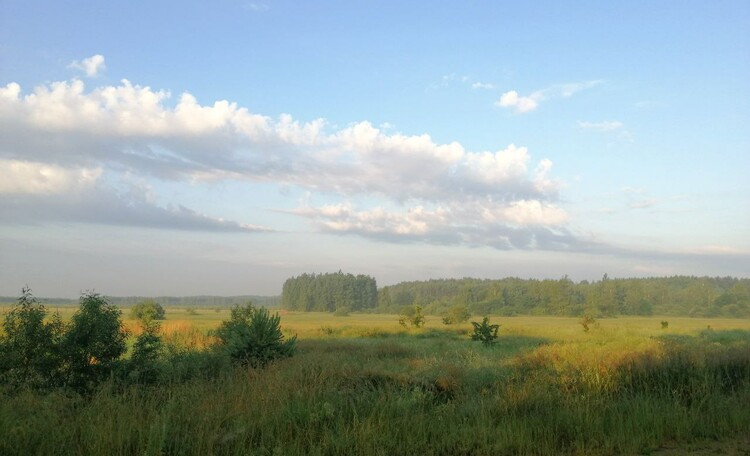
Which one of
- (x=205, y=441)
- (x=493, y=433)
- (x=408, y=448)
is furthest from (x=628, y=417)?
(x=205, y=441)

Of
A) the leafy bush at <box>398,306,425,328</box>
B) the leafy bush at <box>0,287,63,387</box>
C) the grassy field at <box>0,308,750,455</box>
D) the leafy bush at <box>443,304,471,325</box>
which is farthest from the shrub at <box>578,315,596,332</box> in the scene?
the leafy bush at <box>0,287,63,387</box>

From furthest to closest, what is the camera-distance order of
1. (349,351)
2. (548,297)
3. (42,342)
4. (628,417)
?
1. (548,297)
2. (349,351)
3. (42,342)
4. (628,417)

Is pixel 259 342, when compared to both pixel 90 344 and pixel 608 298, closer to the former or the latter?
pixel 90 344

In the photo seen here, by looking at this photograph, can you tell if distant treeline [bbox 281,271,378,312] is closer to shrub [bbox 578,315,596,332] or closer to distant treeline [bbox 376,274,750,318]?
distant treeline [bbox 376,274,750,318]

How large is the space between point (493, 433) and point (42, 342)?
9.57 meters

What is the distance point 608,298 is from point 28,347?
8939 cm

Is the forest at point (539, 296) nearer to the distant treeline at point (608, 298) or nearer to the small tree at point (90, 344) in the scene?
the distant treeline at point (608, 298)

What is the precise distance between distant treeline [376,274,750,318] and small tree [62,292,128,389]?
198 ft

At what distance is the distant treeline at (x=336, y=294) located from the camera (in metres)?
130

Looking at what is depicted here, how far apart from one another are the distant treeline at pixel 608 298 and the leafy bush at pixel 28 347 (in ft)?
201

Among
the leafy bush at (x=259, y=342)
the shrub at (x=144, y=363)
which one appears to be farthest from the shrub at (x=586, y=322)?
the shrub at (x=144, y=363)

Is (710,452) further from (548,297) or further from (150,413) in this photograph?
(548,297)

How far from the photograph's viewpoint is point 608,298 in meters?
85.9

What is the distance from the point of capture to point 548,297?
95625 millimetres
